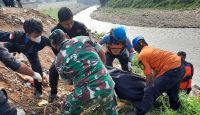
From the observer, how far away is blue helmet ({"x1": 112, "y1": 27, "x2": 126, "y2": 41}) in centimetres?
401

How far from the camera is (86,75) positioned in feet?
6.91

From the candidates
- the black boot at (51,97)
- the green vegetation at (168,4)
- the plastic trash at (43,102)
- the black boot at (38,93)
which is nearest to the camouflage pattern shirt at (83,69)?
the black boot at (51,97)

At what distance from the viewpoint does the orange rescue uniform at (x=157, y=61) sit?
3189 mm

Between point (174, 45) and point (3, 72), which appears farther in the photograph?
point (174, 45)

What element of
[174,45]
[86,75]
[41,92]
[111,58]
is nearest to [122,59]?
[111,58]

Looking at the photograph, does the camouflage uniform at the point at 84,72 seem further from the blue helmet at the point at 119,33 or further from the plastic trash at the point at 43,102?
the blue helmet at the point at 119,33

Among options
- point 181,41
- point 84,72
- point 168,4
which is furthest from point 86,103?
point 168,4

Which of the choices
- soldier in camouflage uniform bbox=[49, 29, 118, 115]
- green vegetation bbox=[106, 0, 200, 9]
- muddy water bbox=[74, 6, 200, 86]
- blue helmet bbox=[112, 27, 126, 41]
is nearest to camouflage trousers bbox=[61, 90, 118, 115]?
soldier in camouflage uniform bbox=[49, 29, 118, 115]

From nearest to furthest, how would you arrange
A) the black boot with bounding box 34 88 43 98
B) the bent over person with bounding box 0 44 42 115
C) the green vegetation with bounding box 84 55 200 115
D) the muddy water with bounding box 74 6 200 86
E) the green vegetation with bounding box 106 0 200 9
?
the bent over person with bounding box 0 44 42 115 < the green vegetation with bounding box 84 55 200 115 < the black boot with bounding box 34 88 43 98 < the muddy water with bounding box 74 6 200 86 < the green vegetation with bounding box 106 0 200 9

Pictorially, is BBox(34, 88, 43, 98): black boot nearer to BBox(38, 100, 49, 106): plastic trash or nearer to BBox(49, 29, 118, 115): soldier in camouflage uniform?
BBox(38, 100, 49, 106): plastic trash

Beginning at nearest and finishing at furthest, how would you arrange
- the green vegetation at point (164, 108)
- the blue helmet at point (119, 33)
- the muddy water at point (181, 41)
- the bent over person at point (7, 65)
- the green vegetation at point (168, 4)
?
the bent over person at point (7, 65)
the green vegetation at point (164, 108)
the blue helmet at point (119, 33)
the muddy water at point (181, 41)
the green vegetation at point (168, 4)

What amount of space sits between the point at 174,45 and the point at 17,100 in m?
8.59

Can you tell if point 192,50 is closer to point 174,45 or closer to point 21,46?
point 174,45

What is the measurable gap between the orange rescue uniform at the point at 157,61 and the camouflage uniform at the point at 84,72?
115 centimetres
